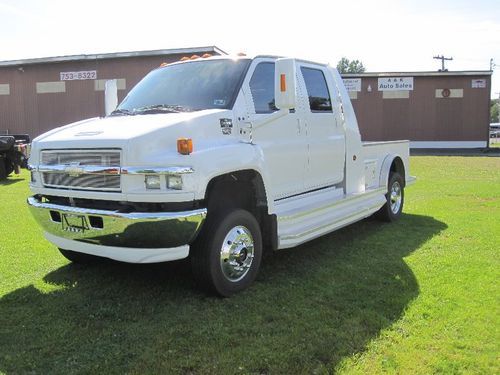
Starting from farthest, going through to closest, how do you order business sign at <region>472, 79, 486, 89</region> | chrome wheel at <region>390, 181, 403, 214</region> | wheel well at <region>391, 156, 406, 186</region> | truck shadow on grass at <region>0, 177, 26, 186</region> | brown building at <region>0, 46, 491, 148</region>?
business sign at <region>472, 79, 486, 89</region> < brown building at <region>0, 46, 491, 148</region> < truck shadow on grass at <region>0, 177, 26, 186</region> < wheel well at <region>391, 156, 406, 186</region> < chrome wheel at <region>390, 181, 403, 214</region>

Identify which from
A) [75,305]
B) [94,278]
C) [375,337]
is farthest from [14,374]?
[375,337]

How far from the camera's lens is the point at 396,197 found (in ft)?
26.9

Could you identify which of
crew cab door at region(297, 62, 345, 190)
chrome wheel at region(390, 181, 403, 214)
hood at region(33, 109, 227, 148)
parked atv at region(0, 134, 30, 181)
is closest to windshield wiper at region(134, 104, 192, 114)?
hood at region(33, 109, 227, 148)

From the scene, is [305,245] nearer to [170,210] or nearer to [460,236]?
[460,236]

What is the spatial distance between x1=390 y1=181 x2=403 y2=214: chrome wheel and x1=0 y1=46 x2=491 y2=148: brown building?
18.9m

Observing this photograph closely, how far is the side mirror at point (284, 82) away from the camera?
187 inches

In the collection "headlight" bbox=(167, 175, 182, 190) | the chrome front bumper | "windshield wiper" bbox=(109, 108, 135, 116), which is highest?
"windshield wiper" bbox=(109, 108, 135, 116)

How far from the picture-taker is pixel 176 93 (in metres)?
5.12

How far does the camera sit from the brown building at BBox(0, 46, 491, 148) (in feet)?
84.8

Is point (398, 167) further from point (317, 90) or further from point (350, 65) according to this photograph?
point (350, 65)

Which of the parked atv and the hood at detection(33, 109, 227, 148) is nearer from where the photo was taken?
the hood at detection(33, 109, 227, 148)

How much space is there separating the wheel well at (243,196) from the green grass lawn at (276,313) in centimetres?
57

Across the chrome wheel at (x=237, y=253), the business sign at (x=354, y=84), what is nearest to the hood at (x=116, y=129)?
the chrome wheel at (x=237, y=253)

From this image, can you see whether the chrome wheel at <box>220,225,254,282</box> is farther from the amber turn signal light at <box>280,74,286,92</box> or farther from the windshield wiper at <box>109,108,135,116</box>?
the windshield wiper at <box>109,108,135,116</box>
